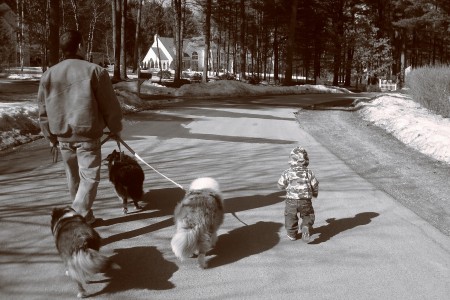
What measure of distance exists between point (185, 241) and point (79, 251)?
97cm

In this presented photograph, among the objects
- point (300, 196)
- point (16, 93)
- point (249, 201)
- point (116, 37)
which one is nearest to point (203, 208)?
point (300, 196)

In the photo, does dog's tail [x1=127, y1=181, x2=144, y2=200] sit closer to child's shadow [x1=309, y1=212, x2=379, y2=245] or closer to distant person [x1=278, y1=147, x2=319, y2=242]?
distant person [x1=278, y1=147, x2=319, y2=242]

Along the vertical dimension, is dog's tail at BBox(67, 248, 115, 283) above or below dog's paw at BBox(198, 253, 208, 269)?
above

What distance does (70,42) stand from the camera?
16.3ft

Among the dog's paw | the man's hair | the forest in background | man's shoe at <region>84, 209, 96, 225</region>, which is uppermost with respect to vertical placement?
the forest in background

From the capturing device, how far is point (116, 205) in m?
6.73

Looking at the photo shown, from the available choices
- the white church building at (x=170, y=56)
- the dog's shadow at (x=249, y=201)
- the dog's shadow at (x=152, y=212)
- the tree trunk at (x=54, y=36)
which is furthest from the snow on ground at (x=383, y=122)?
the white church building at (x=170, y=56)

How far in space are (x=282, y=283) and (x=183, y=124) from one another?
12.5 metres

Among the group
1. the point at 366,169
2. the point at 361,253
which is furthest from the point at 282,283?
the point at 366,169

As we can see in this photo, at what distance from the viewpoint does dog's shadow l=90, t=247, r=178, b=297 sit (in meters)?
4.26

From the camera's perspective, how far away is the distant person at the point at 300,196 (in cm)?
556

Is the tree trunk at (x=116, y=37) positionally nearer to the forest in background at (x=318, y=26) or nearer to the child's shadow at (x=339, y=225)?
the forest in background at (x=318, y=26)

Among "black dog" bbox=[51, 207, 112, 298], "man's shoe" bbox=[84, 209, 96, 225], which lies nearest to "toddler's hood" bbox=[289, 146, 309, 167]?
"man's shoe" bbox=[84, 209, 96, 225]

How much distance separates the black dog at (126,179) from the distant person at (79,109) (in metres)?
1.09
